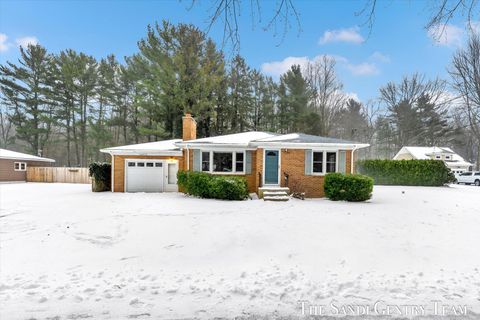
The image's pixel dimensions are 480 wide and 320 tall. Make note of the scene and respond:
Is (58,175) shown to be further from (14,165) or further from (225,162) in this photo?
(225,162)

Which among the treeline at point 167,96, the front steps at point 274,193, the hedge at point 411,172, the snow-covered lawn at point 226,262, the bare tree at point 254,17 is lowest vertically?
the snow-covered lawn at point 226,262

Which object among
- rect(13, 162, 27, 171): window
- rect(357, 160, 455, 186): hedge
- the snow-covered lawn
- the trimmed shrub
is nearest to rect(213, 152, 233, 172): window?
the snow-covered lawn

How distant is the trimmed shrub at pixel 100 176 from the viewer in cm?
1550

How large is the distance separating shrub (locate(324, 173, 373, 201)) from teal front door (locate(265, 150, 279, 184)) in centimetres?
277

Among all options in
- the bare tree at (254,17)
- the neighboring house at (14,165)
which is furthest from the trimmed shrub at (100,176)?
the bare tree at (254,17)

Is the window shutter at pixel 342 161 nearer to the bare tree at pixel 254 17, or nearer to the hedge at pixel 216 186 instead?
the hedge at pixel 216 186

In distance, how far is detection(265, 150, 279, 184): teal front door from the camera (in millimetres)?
13172

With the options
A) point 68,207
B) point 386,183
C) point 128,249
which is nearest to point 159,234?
point 128,249

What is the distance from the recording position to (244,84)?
97.7 feet

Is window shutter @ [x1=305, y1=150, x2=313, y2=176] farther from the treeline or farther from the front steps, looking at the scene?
the treeline

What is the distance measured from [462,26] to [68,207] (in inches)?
485

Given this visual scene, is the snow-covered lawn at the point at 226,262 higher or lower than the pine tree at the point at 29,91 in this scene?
lower

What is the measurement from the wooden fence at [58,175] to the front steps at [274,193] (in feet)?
59.9

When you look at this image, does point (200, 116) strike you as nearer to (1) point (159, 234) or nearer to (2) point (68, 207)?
(2) point (68, 207)
